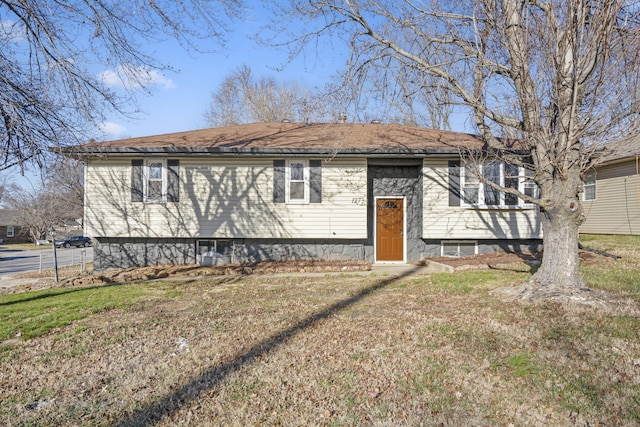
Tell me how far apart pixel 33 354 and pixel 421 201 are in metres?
10.1

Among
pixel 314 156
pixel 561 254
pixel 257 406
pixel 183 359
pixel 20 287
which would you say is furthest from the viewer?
pixel 314 156

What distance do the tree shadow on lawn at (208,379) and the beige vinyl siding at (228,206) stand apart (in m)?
5.85

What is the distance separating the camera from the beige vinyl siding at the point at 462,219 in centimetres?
1191

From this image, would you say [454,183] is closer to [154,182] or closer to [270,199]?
[270,199]

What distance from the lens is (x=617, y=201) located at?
17.2m

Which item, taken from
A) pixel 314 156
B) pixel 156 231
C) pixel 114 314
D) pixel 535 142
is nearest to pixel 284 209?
pixel 314 156

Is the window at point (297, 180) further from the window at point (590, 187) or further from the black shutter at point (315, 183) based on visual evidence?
the window at point (590, 187)

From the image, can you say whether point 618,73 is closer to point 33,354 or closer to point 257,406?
point 257,406

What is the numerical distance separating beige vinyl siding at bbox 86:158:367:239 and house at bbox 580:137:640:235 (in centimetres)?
1090

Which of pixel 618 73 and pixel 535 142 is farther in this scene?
pixel 535 142

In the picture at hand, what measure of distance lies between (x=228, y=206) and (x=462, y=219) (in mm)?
6967

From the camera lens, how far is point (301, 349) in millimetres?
4629

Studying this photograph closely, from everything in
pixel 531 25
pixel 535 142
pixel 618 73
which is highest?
pixel 531 25

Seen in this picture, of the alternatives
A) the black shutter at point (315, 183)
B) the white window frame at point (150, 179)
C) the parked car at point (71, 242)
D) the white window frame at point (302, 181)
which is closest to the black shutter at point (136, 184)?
→ the white window frame at point (150, 179)
